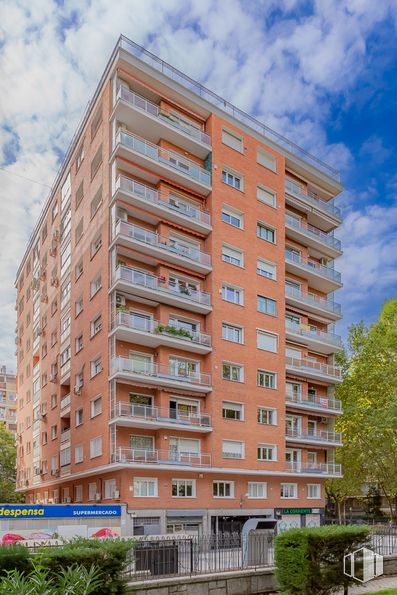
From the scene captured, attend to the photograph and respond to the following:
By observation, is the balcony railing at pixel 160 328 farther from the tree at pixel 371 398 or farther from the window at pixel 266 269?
the tree at pixel 371 398

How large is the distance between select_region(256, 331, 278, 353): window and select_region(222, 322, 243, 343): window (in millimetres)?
1388

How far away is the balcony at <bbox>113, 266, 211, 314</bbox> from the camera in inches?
1248

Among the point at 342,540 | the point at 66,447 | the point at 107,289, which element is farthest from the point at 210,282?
the point at 342,540

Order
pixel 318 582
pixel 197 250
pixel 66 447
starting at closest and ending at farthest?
pixel 318 582
pixel 197 250
pixel 66 447

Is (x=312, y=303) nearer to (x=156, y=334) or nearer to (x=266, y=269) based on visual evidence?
(x=266, y=269)

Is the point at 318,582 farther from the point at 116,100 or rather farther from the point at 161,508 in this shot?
the point at 116,100

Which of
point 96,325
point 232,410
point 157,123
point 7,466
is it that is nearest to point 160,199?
point 157,123

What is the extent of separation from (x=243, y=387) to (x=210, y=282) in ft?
21.3

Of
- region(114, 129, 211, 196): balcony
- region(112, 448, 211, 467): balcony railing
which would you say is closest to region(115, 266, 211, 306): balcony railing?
region(114, 129, 211, 196): balcony

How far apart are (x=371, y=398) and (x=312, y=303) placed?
9.37 m

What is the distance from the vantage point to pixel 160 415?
31.5m

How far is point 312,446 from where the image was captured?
3988cm

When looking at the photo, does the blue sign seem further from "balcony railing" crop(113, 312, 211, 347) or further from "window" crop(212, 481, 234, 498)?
"balcony railing" crop(113, 312, 211, 347)

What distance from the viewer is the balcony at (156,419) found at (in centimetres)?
3031
